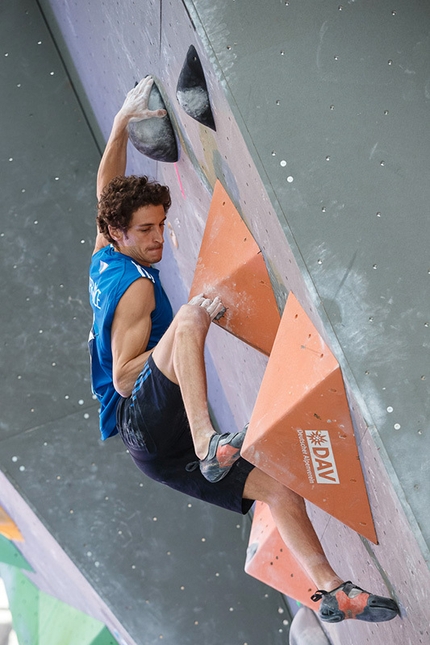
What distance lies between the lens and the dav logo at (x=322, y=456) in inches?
75.6

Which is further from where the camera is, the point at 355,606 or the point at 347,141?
the point at 355,606

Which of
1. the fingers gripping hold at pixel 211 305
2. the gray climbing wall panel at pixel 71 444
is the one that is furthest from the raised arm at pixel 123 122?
the gray climbing wall panel at pixel 71 444

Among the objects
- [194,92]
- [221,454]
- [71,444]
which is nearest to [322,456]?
[221,454]

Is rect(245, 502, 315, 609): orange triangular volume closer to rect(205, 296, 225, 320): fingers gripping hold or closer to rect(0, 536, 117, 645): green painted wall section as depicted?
rect(205, 296, 225, 320): fingers gripping hold

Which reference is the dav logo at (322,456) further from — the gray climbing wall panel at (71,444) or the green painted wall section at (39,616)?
the green painted wall section at (39,616)

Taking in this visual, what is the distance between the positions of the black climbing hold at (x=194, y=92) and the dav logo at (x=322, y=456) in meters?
0.85

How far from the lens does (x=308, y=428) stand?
1914 mm

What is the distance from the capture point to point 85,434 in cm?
388

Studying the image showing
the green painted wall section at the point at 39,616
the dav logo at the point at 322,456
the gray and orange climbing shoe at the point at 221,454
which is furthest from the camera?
the green painted wall section at the point at 39,616

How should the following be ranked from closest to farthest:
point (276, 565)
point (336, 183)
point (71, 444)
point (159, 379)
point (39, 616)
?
point (336, 183), point (159, 379), point (276, 565), point (71, 444), point (39, 616)

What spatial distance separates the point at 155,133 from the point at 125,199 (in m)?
0.35

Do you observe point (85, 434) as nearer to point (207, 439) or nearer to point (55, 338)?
point (55, 338)

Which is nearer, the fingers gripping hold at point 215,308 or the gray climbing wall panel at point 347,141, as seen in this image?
the gray climbing wall panel at point 347,141

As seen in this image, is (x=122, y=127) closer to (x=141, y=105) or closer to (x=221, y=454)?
(x=141, y=105)
